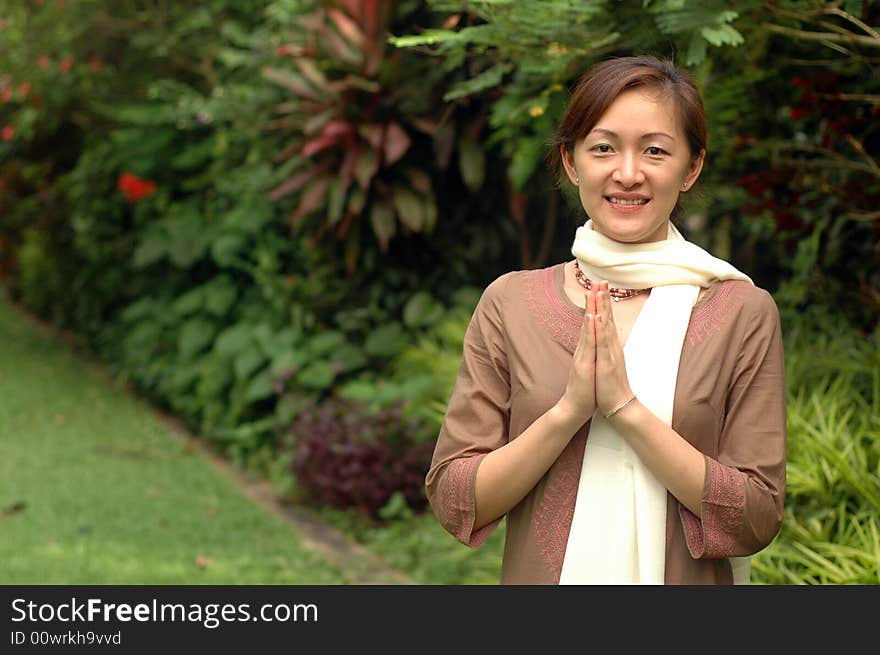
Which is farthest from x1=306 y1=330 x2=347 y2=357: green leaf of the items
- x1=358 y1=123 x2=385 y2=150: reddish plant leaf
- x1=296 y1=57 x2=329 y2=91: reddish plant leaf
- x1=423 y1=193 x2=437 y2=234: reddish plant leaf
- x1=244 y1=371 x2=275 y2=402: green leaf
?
x1=296 y1=57 x2=329 y2=91: reddish plant leaf

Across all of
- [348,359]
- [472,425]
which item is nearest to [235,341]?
[348,359]

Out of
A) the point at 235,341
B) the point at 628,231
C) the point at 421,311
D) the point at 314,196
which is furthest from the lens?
the point at 235,341

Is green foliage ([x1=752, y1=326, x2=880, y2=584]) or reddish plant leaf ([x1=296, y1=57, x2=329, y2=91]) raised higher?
reddish plant leaf ([x1=296, y1=57, x2=329, y2=91])

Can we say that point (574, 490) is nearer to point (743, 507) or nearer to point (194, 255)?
point (743, 507)

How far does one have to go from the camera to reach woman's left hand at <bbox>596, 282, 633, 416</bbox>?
1896mm

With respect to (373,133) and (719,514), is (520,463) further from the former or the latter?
(373,133)

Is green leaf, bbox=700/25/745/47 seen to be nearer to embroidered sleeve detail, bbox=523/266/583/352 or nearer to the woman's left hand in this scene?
embroidered sleeve detail, bbox=523/266/583/352

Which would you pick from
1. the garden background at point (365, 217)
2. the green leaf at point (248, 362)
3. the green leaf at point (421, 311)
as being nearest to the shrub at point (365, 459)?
the garden background at point (365, 217)

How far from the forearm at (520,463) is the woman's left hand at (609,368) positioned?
2.7 inches

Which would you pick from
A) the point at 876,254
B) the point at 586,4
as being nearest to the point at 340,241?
the point at 876,254

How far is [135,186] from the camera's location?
857 centimetres

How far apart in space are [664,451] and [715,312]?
11.4 inches

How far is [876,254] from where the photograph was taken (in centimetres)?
482

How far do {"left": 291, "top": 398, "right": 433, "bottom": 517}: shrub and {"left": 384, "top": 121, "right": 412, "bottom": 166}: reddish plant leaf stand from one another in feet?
4.53
